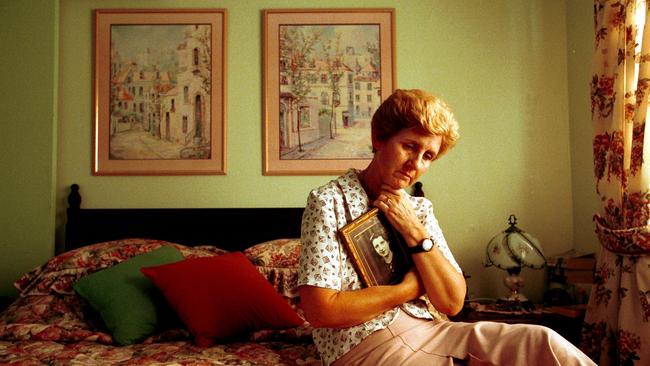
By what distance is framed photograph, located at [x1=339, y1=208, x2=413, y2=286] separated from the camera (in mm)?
1429

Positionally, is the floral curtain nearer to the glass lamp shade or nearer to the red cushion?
the glass lamp shade

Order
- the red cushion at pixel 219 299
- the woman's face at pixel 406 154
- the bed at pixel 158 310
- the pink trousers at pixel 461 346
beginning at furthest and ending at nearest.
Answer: the red cushion at pixel 219 299 < the bed at pixel 158 310 < the woman's face at pixel 406 154 < the pink trousers at pixel 461 346

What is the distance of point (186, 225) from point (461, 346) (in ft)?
6.86

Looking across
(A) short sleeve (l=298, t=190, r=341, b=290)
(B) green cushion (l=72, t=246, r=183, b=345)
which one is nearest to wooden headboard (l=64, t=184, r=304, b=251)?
(B) green cushion (l=72, t=246, r=183, b=345)

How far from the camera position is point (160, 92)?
3.20 meters

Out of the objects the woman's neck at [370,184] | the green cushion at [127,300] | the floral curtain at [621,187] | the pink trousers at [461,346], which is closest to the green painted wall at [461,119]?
the floral curtain at [621,187]

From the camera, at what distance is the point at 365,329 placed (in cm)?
140

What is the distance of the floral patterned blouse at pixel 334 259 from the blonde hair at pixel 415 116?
21 cm

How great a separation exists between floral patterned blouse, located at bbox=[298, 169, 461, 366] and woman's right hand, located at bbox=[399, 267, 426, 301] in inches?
2.6

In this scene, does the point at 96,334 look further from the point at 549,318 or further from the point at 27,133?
the point at 549,318

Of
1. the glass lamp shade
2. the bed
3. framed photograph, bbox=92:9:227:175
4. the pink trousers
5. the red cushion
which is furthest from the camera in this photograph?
framed photograph, bbox=92:9:227:175

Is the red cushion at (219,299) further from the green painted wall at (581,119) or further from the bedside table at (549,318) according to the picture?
the green painted wall at (581,119)

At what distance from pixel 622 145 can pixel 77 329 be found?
2509mm

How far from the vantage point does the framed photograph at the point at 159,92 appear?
10.4 feet
